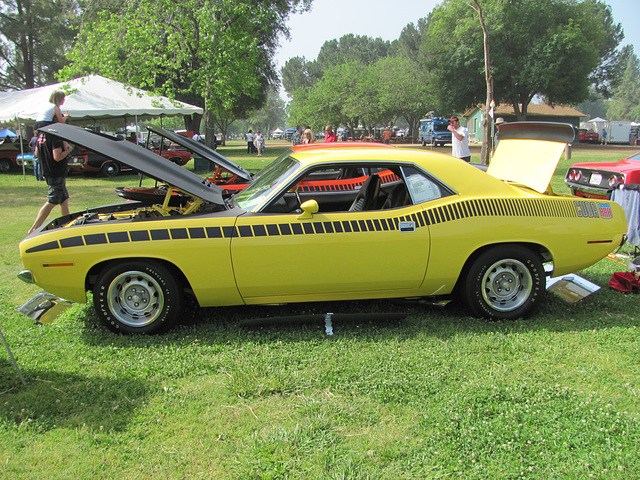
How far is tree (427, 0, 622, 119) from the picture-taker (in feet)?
125

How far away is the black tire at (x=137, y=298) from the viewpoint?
12.8ft

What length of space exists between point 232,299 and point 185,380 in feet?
2.71

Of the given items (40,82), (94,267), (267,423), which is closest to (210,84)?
(94,267)

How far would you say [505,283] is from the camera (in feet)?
13.9

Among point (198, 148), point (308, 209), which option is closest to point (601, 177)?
point (308, 209)

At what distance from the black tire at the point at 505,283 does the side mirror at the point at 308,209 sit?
1.42 meters

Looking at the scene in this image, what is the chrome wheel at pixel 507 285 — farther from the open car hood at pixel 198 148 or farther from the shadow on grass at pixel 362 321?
the open car hood at pixel 198 148

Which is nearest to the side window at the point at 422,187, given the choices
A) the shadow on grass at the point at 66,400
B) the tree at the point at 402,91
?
the shadow on grass at the point at 66,400

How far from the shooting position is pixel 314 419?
2.88 meters

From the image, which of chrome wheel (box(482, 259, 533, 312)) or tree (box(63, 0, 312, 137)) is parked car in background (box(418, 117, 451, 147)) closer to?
tree (box(63, 0, 312, 137))

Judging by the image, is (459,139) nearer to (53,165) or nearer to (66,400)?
(53,165)

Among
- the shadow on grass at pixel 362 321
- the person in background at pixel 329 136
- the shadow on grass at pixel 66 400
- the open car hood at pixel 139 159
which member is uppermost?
the person in background at pixel 329 136

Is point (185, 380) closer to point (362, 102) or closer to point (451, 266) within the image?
point (451, 266)

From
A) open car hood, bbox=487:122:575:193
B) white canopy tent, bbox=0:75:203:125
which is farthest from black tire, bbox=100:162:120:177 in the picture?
open car hood, bbox=487:122:575:193
